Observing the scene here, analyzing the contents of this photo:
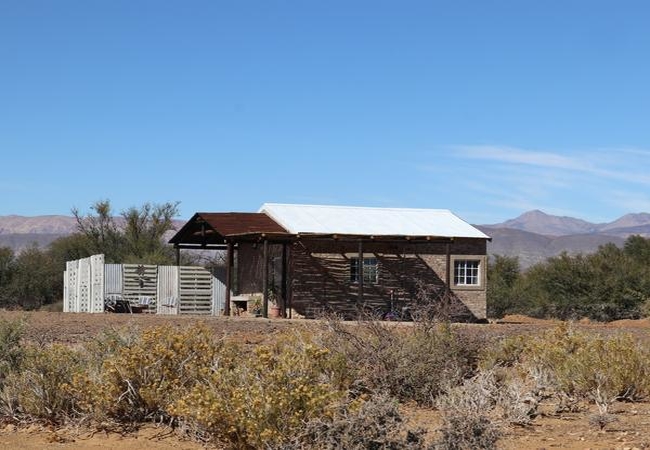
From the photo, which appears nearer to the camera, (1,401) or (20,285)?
(1,401)

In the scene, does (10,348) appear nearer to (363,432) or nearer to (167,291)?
(363,432)

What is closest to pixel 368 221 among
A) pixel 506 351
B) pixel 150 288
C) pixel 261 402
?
pixel 150 288

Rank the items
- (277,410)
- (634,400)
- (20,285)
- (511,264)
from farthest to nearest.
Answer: (511,264)
(20,285)
(634,400)
(277,410)

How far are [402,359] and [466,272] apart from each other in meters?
22.2

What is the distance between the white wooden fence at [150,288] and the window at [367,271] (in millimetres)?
5334

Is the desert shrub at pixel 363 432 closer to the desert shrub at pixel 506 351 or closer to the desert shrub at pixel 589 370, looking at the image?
the desert shrub at pixel 589 370

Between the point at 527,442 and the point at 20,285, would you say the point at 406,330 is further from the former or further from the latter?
the point at 20,285

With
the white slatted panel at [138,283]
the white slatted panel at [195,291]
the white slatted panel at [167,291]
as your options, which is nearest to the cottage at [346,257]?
the white slatted panel at [195,291]

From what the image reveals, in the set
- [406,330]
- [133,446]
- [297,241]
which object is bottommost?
[133,446]

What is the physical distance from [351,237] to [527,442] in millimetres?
20644

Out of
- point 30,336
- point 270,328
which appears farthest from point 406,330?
point 270,328

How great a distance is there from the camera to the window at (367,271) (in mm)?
31953

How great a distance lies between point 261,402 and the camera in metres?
7.76

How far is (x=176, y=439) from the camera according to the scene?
30.8 feet
